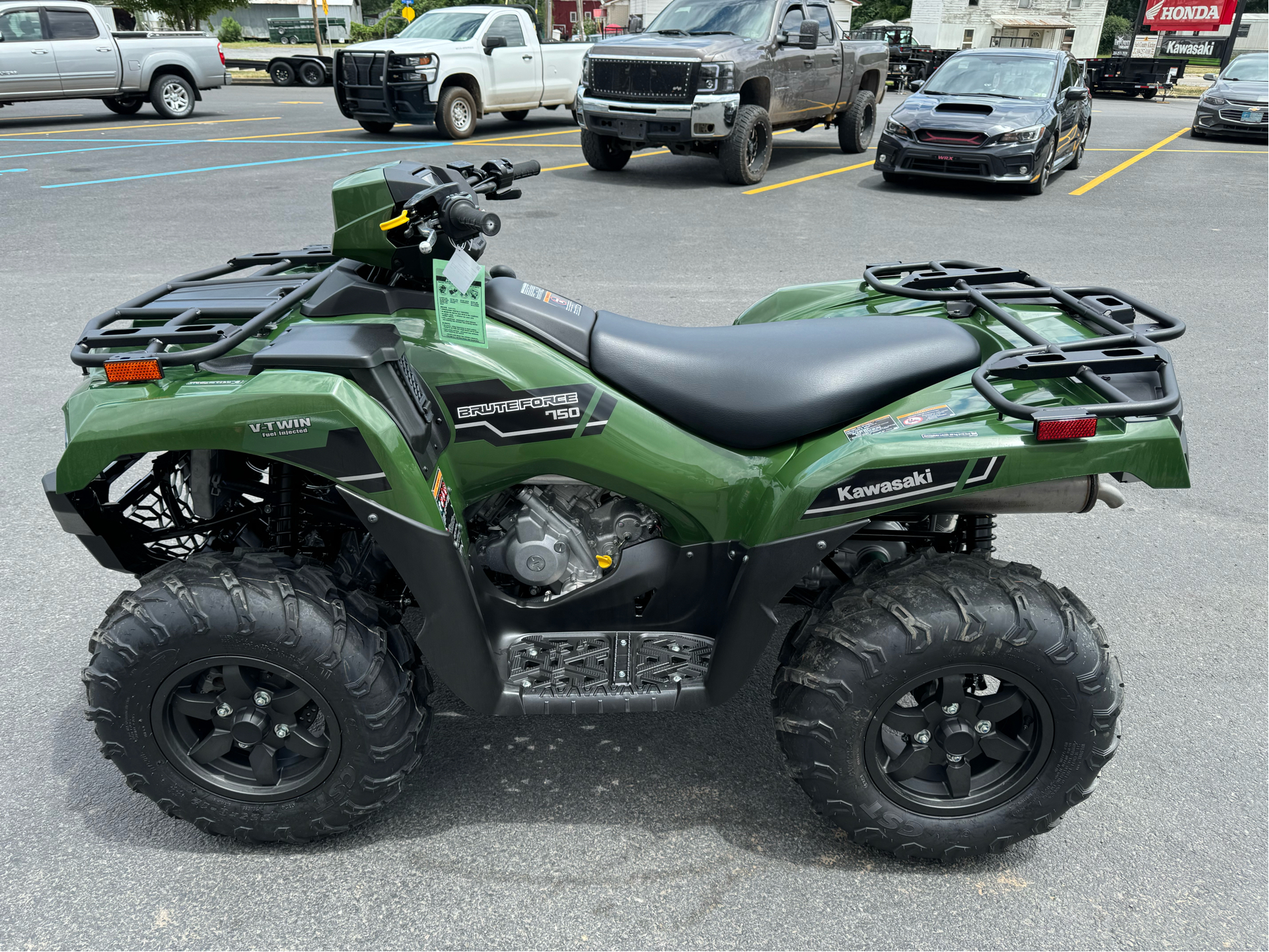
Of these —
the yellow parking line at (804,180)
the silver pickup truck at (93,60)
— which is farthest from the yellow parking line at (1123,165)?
the silver pickup truck at (93,60)

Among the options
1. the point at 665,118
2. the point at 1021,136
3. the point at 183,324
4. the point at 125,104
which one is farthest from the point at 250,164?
the point at 183,324

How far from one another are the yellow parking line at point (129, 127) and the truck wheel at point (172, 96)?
0.45 metres

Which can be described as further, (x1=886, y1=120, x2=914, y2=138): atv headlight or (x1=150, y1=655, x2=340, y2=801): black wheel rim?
(x1=886, y1=120, x2=914, y2=138): atv headlight

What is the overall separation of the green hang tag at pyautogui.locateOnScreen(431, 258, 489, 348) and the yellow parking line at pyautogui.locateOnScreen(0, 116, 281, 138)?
16.0 meters

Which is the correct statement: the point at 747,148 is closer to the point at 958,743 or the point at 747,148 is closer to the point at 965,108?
the point at 965,108

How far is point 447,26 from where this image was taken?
Result: 15156mm

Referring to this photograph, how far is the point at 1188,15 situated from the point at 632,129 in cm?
4973

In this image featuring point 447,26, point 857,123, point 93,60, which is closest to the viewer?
point 857,123

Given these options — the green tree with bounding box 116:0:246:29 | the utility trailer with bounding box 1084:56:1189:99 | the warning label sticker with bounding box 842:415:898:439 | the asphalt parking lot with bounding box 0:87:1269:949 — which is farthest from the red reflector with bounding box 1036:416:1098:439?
the green tree with bounding box 116:0:246:29

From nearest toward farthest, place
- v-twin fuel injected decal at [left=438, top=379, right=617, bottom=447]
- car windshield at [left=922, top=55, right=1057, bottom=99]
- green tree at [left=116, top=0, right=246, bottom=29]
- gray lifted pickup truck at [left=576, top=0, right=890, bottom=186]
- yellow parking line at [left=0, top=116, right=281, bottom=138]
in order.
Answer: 1. v-twin fuel injected decal at [left=438, top=379, right=617, bottom=447]
2. gray lifted pickup truck at [left=576, top=0, right=890, bottom=186]
3. car windshield at [left=922, top=55, right=1057, bottom=99]
4. yellow parking line at [left=0, top=116, right=281, bottom=138]
5. green tree at [left=116, top=0, right=246, bottom=29]

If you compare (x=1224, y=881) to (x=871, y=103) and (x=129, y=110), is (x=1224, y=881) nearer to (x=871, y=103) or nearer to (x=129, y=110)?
(x=871, y=103)

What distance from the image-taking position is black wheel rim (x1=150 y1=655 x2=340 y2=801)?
2428 mm

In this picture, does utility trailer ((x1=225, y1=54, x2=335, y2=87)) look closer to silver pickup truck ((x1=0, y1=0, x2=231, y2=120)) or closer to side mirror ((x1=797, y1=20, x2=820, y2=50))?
silver pickup truck ((x1=0, y1=0, x2=231, y2=120))

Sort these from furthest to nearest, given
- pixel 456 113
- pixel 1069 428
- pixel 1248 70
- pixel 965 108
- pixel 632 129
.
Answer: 1. pixel 1248 70
2. pixel 456 113
3. pixel 965 108
4. pixel 632 129
5. pixel 1069 428
